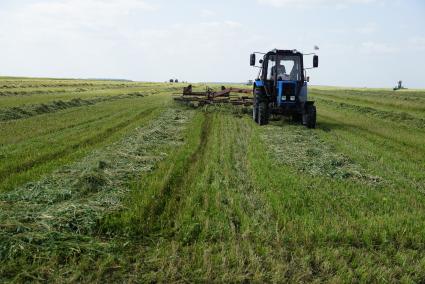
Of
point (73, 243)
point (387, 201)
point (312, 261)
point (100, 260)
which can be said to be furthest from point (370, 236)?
point (73, 243)

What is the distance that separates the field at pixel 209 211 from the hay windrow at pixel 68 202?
0.02 meters

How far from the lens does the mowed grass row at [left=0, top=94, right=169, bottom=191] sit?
7254mm

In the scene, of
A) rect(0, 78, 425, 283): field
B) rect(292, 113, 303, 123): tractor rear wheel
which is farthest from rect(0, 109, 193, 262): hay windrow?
rect(292, 113, 303, 123): tractor rear wheel

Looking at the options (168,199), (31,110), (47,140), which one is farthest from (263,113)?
(31,110)

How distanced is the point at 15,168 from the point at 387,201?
661cm

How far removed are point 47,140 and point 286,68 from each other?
901cm

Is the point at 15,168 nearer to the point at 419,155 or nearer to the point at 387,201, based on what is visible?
the point at 387,201

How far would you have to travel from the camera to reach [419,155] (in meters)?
9.62

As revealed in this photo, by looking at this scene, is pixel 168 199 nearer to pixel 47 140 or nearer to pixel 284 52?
pixel 47 140

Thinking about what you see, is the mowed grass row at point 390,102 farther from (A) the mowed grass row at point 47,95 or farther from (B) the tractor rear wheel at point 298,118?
(A) the mowed grass row at point 47,95

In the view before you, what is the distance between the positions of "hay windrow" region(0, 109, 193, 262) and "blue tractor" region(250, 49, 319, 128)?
6.59m

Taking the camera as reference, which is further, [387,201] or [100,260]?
[387,201]

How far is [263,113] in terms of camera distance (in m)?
14.2

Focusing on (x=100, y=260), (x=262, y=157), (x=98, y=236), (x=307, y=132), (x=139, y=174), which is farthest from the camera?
(x=307, y=132)
